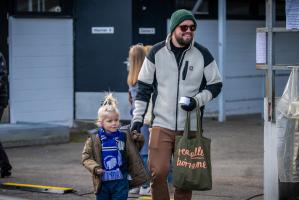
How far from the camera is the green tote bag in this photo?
277 inches

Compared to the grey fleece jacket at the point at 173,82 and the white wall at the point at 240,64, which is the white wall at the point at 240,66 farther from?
the grey fleece jacket at the point at 173,82

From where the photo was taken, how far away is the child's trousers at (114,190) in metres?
7.00

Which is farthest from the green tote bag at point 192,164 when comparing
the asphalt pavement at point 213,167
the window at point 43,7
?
the window at point 43,7

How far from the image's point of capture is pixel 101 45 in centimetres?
1606

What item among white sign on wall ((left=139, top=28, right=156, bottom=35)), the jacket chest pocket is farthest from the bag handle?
white sign on wall ((left=139, top=28, right=156, bottom=35))

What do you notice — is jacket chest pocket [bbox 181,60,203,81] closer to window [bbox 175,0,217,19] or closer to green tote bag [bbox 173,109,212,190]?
green tote bag [bbox 173,109,212,190]

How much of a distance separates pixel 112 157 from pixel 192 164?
0.68 metres

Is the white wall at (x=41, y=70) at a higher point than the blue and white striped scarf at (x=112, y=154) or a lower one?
higher

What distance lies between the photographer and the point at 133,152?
707cm

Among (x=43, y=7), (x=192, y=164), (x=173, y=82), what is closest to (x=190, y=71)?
(x=173, y=82)

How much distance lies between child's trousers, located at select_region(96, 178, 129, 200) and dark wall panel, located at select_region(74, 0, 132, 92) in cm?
888

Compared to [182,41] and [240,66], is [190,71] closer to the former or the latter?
[182,41]

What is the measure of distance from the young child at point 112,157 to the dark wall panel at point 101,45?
8787 millimetres

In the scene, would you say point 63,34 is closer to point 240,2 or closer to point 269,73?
point 240,2
